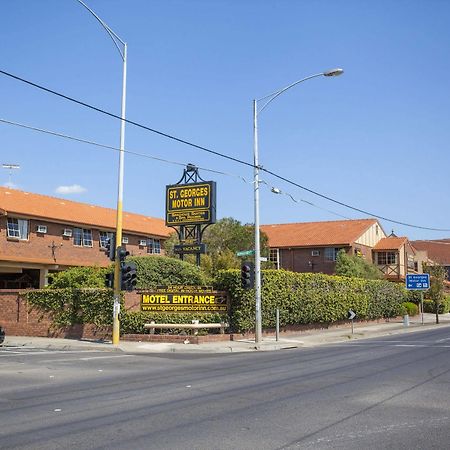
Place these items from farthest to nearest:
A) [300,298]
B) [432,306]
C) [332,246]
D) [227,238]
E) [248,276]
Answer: [432,306] → [332,246] → [227,238] → [300,298] → [248,276]

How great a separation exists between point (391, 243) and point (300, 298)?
32630 millimetres

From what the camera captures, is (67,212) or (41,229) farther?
(67,212)

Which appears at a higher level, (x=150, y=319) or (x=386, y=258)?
(x=386, y=258)

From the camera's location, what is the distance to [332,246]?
55125 millimetres

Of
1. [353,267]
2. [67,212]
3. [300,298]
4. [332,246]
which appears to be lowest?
[300,298]

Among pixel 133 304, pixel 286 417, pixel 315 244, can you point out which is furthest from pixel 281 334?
pixel 315 244

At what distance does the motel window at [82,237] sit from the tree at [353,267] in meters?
21.3

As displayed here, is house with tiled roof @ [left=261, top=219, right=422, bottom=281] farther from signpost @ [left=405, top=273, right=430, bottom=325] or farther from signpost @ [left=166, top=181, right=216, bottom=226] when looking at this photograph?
signpost @ [left=166, top=181, right=216, bottom=226]

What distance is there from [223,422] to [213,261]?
2841cm

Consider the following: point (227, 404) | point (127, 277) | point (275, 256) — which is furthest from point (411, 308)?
point (227, 404)

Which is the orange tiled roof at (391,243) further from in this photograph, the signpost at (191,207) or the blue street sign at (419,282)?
the signpost at (191,207)

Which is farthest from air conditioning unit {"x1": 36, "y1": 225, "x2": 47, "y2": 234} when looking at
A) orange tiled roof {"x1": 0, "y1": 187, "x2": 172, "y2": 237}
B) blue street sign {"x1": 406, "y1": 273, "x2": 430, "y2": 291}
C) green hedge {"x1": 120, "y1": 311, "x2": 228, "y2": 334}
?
blue street sign {"x1": 406, "y1": 273, "x2": 430, "y2": 291}

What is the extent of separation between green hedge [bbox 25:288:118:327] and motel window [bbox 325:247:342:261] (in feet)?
109

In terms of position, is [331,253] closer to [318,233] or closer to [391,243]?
[318,233]
